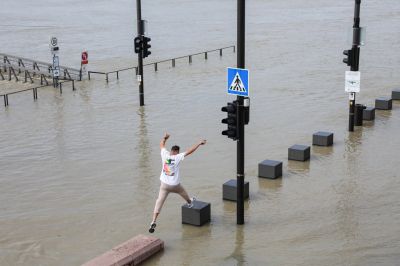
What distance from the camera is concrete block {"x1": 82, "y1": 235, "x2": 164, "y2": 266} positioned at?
1069cm

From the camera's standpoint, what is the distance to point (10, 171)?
1762 centimetres

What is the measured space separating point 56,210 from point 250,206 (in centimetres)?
436

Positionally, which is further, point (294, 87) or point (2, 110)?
point (294, 87)

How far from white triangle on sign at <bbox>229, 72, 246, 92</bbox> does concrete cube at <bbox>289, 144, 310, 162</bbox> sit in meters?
5.70

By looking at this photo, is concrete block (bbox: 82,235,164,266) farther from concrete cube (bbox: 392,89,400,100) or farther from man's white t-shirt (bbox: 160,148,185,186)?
concrete cube (bbox: 392,89,400,100)

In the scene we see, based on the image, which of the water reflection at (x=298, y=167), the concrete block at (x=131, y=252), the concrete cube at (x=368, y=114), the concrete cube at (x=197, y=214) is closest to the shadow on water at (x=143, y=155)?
the concrete cube at (x=197, y=214)

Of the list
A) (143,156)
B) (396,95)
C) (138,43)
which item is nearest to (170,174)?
(143,156)

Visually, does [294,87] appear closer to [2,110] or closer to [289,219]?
[2,110]

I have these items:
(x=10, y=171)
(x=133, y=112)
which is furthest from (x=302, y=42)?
(x=10, y=171)

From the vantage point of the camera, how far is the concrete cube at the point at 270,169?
52.7 feet

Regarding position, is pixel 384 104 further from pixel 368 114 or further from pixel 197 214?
pixel 197 214

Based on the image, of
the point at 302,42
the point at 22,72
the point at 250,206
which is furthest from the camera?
the point at 302,42

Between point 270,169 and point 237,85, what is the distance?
421cm

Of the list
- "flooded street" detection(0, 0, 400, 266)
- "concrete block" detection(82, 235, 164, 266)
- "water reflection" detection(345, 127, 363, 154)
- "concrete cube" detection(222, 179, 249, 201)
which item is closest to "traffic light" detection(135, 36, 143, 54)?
"flooded street" detection(0, 0, 400, 266)
